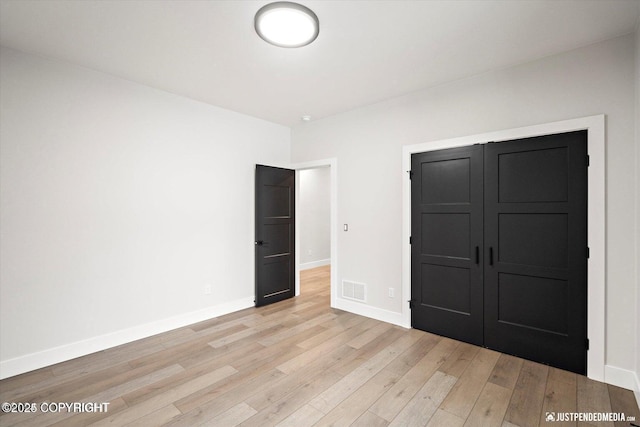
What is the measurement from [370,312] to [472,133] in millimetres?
2547

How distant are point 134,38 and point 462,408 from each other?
3.91 meters

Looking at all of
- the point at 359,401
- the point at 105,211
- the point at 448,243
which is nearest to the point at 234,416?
the point at 359,401

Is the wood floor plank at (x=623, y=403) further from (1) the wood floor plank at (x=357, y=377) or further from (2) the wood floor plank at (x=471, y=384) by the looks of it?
(1) the wood floor plank at (x=357, y=377)

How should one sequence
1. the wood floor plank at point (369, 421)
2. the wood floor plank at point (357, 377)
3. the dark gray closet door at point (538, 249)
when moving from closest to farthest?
the wood floor plank at point (369, 421)
the wood floor plank at point (357, 377)
the dark gray closet door at point (538, 249)

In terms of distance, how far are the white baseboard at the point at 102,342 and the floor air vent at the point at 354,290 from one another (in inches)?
63.0

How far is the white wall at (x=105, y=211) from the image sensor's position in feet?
8.69

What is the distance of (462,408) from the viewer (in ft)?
7.08

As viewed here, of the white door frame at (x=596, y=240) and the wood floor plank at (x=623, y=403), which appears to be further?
the white door frame at (x=596, y=240)

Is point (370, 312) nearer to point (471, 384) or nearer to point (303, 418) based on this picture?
point (471, 384)

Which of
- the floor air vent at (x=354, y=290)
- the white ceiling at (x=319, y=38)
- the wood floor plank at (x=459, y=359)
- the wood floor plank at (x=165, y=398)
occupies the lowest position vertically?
the wood floor plank at (x=165, y=398)

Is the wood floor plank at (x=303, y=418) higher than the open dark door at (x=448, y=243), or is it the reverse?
the open dark door at (x=448, y=243)

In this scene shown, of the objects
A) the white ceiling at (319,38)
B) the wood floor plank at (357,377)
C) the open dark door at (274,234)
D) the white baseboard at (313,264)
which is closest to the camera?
the white ceiling at (319,38)

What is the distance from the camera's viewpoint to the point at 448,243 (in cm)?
335

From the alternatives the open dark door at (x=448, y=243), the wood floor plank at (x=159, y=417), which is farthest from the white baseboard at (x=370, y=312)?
the wood floor plank at (x=159, y=417)
